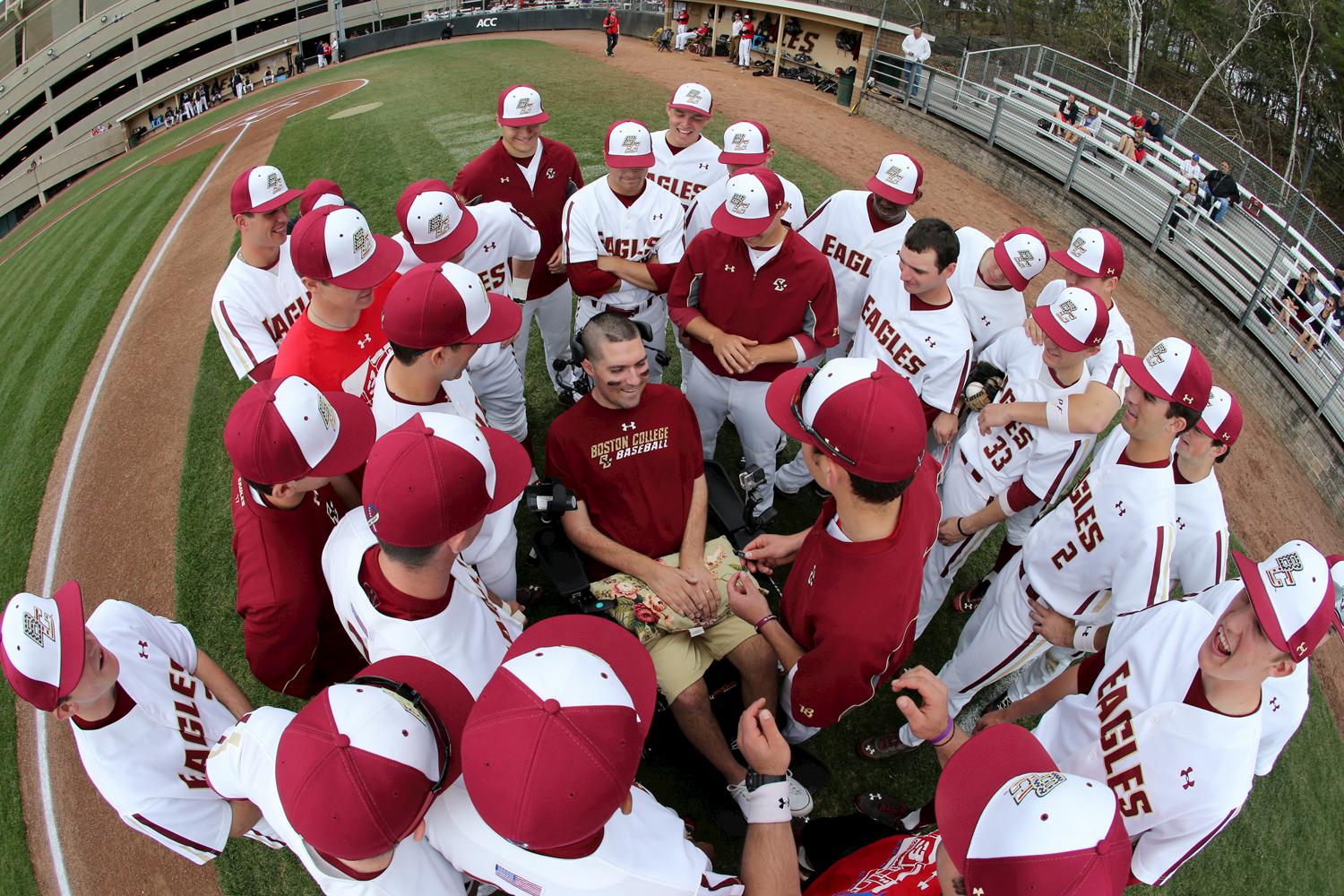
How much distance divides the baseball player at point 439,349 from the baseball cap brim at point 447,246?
3.51 feet

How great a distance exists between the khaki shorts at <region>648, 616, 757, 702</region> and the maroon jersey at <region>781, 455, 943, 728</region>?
0.63 meters

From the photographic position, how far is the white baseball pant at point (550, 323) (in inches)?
220

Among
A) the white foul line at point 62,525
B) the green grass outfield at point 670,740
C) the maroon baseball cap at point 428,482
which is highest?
the maroon baseball cap at point 428,482

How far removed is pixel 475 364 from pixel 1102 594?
384 centimetres

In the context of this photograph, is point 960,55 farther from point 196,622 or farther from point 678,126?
point 196,622

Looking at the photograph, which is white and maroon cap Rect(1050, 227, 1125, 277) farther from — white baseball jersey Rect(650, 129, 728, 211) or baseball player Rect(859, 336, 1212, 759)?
white baseball jersey Rect(650, 129, 728, 211)

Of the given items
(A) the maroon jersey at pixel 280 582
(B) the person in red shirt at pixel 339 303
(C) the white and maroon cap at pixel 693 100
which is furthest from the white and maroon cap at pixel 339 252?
(C) the white and maroon cap at pixel 693 100

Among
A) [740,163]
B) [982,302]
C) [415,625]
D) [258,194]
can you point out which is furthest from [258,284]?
[982,302]

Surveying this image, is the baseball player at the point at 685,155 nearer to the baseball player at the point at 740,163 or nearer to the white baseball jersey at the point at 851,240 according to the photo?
the baseball player at the point at 740,163

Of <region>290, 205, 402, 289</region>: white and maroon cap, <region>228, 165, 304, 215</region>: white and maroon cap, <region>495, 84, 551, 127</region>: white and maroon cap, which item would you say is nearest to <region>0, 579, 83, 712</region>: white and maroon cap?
<region>290, 205, 402, 289</region>: white and maroon cap

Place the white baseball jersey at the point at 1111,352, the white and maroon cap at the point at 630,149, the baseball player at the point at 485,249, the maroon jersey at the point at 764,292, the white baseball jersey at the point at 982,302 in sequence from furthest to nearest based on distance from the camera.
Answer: the white and maroon cap at the point at 630,149
the white baseball jersey at the point at 982,302
the baseball player at the point at 485,249
the maroon jersey at the point at 764,292
the white baseball jersey at the point at 1111,352

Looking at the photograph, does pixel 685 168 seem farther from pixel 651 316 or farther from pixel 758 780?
pixel 758 780

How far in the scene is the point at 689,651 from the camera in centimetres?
329

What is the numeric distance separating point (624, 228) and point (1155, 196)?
9.92 metres
